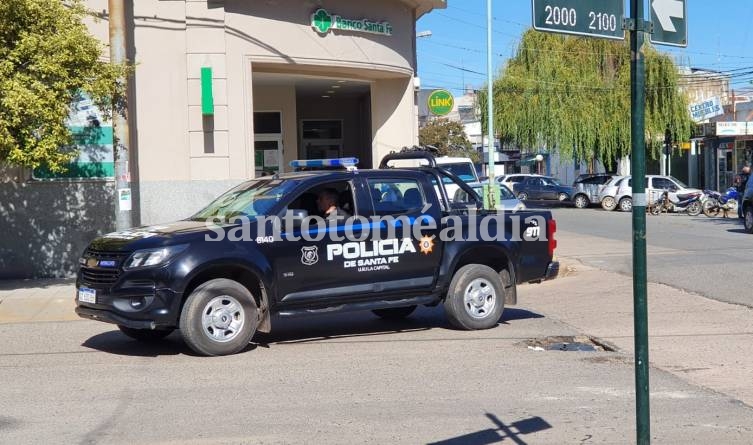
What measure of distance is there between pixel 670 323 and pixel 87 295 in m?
6.74

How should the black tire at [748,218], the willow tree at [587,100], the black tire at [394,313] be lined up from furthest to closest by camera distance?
1. the willow tree at [587,100]
2. the black tire at [748,218]
3. the black tire at [394,313]

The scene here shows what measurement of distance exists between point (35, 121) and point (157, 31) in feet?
14.4

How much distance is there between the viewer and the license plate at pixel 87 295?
8820 mm

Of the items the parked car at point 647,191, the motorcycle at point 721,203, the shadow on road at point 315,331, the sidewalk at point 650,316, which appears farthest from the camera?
the parked car at point 647,191

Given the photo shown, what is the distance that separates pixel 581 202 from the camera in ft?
132

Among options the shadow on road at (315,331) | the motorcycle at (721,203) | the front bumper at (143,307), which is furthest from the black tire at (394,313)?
the motorcycle at (721,203)

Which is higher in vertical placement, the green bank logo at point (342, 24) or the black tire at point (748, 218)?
the green bank logo at point (342, 24)

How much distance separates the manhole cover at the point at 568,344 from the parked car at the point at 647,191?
26.0 m

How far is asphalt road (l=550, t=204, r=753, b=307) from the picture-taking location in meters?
13.8

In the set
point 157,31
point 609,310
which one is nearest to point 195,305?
point 609,310

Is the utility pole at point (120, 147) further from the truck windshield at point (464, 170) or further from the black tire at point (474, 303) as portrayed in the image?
the truck windshield at point (464, 170)

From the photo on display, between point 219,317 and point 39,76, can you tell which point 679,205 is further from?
point 219,317

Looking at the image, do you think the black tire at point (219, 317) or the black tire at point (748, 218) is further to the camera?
the black tire at point (748, 218)

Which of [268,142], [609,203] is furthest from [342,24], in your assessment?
[609,203]
